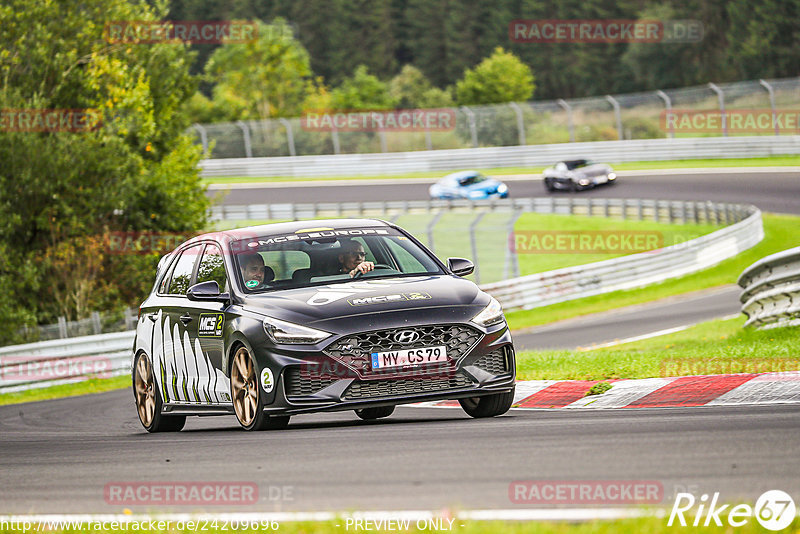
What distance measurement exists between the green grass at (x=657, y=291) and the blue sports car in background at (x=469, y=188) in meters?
14.6

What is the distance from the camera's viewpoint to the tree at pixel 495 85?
8819cm

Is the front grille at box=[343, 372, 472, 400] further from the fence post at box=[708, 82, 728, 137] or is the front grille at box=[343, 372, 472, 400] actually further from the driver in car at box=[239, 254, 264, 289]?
the fence post at box=[708, 82, 728, 137]

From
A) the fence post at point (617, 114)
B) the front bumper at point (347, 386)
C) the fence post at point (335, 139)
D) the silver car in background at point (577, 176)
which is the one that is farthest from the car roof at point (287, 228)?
the fence post at point (335, 139)

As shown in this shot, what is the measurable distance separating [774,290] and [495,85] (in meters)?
75.2

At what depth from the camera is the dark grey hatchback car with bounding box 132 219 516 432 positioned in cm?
837

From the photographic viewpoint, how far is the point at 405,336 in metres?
8.40

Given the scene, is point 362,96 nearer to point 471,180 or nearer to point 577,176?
point 471,180

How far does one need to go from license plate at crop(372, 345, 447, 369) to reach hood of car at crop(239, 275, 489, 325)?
0.28 metres

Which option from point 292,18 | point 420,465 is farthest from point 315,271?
point 292,18

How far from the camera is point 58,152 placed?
27.8 metres

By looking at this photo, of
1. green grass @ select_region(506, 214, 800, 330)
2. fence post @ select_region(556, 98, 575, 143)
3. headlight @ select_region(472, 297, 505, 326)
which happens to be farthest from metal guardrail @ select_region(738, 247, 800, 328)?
fence post @ select_region(556, 98, 575, 143)

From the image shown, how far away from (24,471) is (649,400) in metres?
4.60

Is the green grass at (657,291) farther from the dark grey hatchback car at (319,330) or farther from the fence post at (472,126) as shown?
the fence post at (472,126)

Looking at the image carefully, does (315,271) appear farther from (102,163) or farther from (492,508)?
(102,163)
